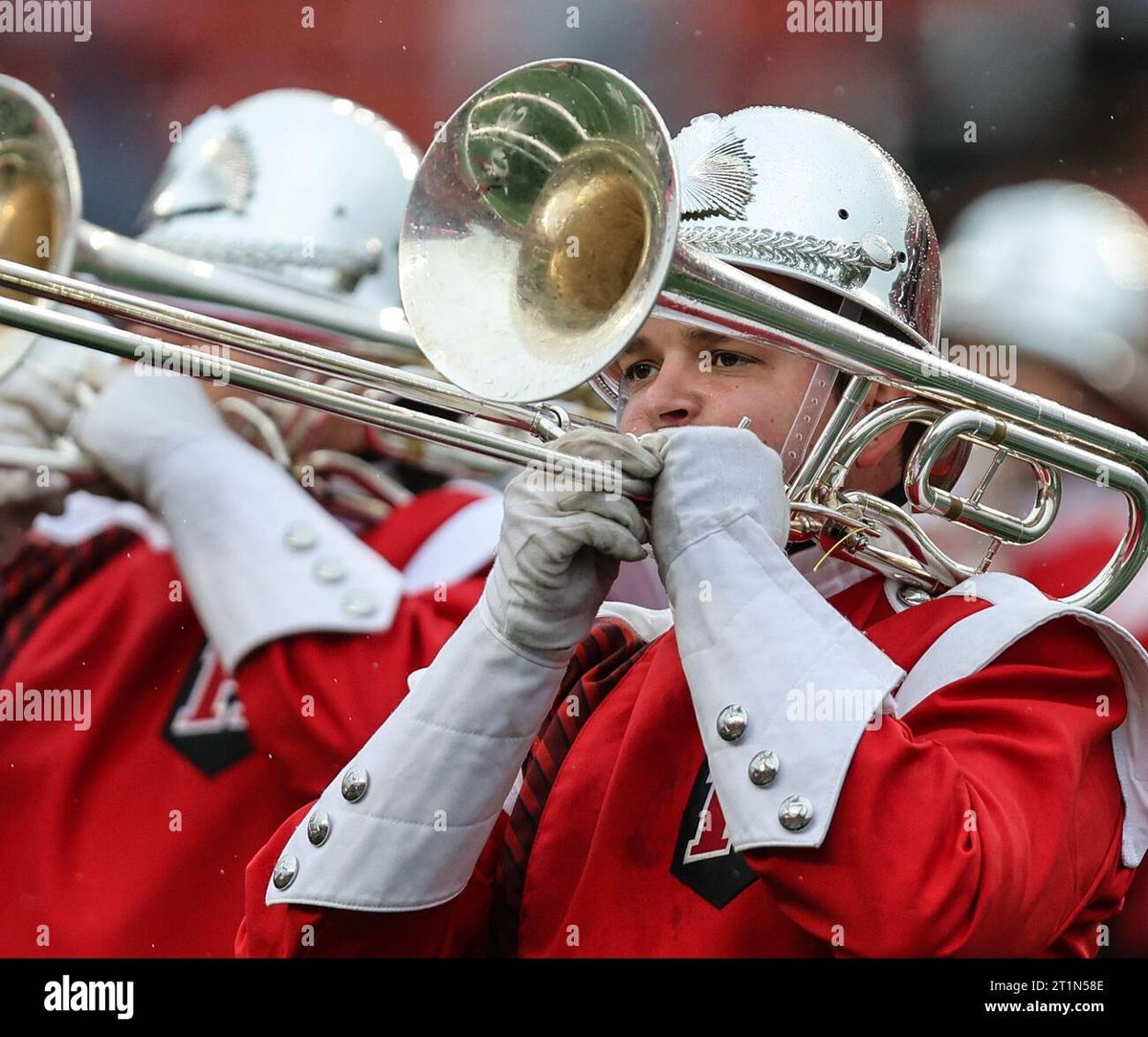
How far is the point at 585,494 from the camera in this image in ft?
6.99

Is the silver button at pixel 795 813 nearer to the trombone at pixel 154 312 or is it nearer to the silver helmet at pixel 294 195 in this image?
the trombone at pixel 154 312

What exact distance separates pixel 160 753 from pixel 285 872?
164cm

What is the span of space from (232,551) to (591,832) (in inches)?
66.5

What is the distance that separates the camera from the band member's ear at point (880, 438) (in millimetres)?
2521

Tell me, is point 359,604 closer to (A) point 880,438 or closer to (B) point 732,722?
(A) point 880,438

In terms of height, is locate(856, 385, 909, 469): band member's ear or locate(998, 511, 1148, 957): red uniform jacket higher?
locate(856, 385, 909, 469): band member's ear

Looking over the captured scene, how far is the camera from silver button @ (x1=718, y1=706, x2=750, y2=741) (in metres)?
2.05

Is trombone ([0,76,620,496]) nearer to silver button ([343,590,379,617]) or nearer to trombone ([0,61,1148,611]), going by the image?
trombone ([0,61,1148,611])

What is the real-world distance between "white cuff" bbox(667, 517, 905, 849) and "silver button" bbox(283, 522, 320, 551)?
1824 millimetres

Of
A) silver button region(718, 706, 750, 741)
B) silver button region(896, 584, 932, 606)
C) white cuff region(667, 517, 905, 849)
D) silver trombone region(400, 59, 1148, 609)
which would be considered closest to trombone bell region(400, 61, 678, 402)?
silver trombone region(400, 59, 1148, 609)

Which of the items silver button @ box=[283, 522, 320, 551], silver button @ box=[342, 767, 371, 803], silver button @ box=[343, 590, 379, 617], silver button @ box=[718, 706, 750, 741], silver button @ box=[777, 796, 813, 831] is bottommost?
silver button @ box=[343, 590, 379, 617]

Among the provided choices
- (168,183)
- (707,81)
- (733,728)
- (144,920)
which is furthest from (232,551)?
(707,81)

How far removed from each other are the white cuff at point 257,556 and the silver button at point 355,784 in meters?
1.45

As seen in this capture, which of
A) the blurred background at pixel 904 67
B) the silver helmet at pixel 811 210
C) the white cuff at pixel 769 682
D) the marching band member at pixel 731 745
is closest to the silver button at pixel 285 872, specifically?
the marching band member at pixel 731 745
